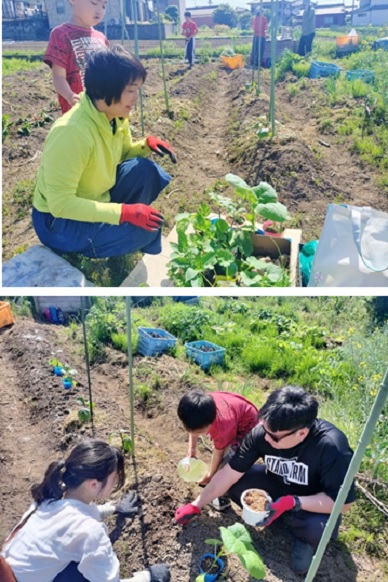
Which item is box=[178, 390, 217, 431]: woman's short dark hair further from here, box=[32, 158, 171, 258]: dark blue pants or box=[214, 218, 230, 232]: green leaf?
box=[214, 218, 230, 232]: green leaf

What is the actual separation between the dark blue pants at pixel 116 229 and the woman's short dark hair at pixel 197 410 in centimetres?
75

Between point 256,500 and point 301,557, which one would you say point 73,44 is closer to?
point 256,500

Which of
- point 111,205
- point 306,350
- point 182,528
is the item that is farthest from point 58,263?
point 306,350

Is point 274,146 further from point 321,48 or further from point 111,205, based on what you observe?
point 321,48

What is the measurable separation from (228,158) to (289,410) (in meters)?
3.48

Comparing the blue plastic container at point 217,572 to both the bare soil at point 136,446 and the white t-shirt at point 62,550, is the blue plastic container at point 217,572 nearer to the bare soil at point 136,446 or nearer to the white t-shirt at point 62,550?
the bare soil at point 136,446

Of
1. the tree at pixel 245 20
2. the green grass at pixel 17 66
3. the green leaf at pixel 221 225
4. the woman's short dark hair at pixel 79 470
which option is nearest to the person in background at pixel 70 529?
the woman's short dark hair at pixel 79 470

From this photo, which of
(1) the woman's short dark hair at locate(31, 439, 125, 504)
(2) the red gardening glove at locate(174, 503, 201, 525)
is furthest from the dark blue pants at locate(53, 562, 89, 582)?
(2) the red gardening glove at locate(174, 503, 201, 525)

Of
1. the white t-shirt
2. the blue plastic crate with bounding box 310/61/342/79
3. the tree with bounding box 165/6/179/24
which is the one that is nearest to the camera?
the white t-shirt

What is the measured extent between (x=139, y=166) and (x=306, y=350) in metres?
1.80

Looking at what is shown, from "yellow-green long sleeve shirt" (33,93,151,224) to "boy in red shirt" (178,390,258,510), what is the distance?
73 cm

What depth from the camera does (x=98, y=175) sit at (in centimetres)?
208

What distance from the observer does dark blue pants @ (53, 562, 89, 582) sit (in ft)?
4.75

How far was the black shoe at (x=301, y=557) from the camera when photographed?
1751 mm
